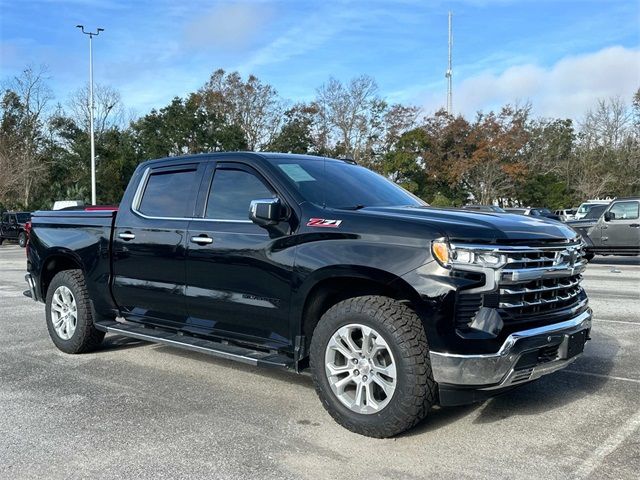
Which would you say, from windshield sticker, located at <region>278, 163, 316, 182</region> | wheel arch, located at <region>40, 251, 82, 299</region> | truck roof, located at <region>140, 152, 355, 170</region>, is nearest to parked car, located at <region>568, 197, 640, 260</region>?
truck roof, located at <region>140, 152, 355, 170</region>

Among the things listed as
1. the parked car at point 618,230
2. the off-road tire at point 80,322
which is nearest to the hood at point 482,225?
the off-road tire at point 80,322

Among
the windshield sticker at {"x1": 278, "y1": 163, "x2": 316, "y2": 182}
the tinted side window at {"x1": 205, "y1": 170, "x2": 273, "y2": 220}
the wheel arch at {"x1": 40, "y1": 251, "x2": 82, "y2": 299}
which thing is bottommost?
the wheel arch at {"x1": 40, "y1": 251, "x2": 82, "y2": 299}

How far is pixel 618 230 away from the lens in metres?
17.1

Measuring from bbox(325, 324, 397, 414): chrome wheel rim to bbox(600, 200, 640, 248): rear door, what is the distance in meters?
15.2

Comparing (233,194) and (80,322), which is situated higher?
Answer: (233,194)

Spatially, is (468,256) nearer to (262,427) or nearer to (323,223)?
(323,223)

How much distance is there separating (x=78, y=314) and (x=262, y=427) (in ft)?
9.76

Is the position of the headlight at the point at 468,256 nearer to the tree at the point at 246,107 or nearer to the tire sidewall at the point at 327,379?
the tire sidewall at the point at 327,379

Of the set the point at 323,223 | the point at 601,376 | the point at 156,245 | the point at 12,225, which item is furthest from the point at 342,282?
the point at 12,225

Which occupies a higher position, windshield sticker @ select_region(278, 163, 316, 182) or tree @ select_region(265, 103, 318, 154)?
tree @ select_region(265, 103, 318, 154)

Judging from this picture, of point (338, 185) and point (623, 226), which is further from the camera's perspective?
point (623, 226)

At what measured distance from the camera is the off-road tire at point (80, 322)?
6.29 m

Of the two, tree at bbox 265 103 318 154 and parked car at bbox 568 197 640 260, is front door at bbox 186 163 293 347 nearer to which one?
parked car at bbox 568 197 640 260

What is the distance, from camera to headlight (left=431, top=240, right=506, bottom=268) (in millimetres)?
3754
